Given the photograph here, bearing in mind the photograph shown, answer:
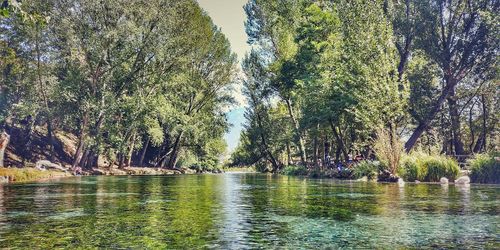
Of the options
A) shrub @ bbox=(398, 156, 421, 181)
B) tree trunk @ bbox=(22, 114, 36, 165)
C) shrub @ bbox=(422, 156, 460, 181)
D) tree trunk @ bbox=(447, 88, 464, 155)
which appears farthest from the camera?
tree trunk @ bbox=(22, 114, 36, 165)

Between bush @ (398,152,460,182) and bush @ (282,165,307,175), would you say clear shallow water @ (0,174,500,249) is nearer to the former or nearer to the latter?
bush @ (398,152,460,182)

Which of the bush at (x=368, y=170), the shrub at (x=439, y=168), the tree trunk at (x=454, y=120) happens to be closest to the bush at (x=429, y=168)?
the shrub at (x=439, y=168)

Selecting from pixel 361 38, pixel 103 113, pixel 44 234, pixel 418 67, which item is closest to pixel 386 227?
pixel 44 234

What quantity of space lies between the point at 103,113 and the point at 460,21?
38.7m

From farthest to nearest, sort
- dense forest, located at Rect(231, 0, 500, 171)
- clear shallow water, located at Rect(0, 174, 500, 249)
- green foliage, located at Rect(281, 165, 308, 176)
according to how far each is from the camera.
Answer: green foliage, located at Rect(281, 165, 308, 176) < dense forest, located at Rect(231, 0, 500, 171) < clear shallow water, located at Rect(0, 174, 500, 249)

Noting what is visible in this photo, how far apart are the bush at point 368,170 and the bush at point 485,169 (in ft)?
19.9

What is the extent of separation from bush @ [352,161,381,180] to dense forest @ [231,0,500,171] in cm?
175

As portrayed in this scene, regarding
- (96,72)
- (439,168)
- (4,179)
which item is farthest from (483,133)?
(4,179)

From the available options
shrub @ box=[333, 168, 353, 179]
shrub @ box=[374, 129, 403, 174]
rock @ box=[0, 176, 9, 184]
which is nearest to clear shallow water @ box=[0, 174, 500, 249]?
shrub @ box=[374, 129, 403, 174]

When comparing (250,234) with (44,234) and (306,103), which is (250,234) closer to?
(44,234)

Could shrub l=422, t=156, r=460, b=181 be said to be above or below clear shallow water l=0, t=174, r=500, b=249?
above

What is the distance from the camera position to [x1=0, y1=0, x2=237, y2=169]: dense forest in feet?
156

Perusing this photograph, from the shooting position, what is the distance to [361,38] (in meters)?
37.2

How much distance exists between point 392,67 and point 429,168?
471 inches
